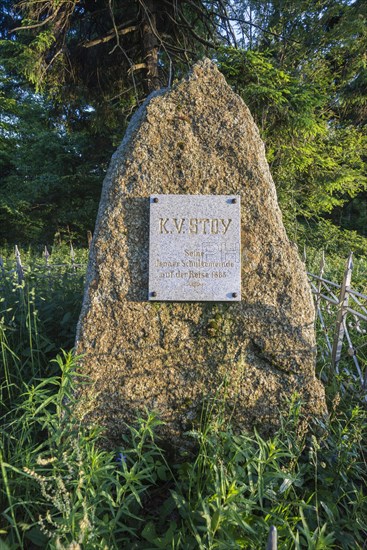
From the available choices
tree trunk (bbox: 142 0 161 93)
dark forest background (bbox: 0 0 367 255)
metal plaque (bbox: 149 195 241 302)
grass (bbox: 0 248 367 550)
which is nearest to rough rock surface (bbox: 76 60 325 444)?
metal plaque (bbox: 149 195 241 302)

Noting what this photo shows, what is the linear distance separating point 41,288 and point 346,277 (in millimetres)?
2719

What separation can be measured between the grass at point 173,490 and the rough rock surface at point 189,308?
20 cm

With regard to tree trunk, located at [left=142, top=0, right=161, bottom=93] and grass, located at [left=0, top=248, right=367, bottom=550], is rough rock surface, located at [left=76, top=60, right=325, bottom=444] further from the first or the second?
tree trunk, located at [left=142, top=0, right=161, bottom=93]

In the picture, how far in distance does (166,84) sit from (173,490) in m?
7.97

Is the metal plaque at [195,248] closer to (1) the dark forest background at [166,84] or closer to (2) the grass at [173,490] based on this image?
(2) the grass at [173,490]

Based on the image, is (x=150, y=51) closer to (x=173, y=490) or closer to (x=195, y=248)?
(x=195, y=248)

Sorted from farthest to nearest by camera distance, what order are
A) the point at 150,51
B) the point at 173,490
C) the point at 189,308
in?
the point at 150,51 < the point at 189,308 < the point at 173,490

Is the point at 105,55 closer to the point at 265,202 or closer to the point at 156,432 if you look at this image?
the point at 265,202

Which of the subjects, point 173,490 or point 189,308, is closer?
point 173,490

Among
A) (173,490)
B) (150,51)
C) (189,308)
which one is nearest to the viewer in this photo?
(173,490)

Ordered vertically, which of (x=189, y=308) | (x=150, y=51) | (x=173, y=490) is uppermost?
(x=150, y=51)

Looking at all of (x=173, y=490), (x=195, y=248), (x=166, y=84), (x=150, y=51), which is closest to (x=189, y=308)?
(x=195, y=248)

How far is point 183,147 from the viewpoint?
247cm

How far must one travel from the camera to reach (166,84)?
8195mm
